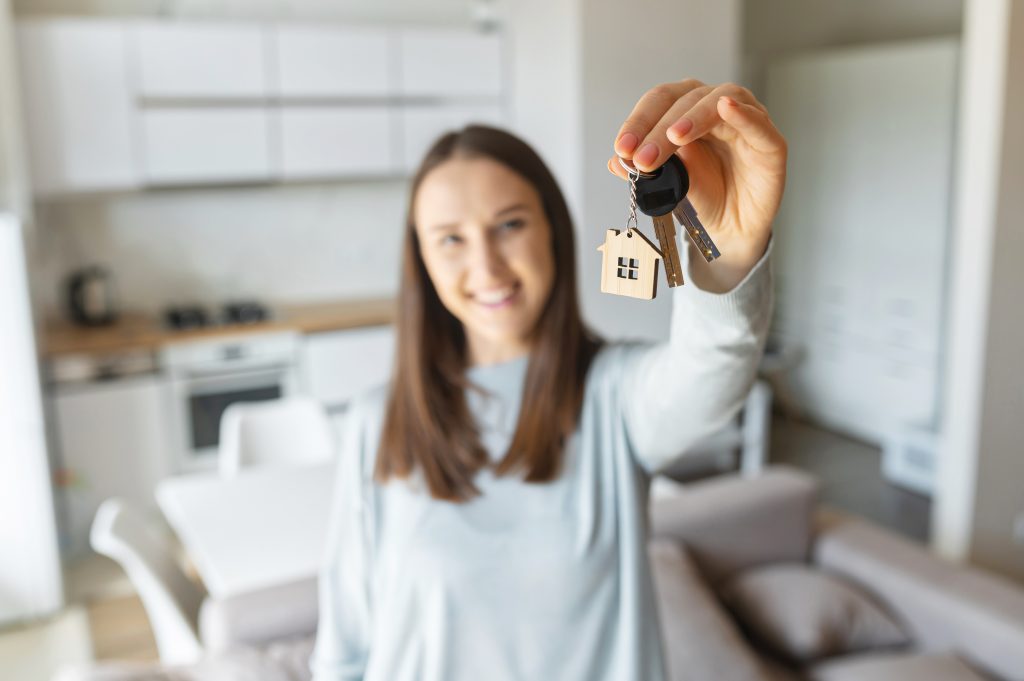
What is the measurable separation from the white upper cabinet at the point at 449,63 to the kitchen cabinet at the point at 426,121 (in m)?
0.06

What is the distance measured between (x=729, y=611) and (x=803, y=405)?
3031mm

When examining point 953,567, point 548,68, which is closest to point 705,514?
point 953,567

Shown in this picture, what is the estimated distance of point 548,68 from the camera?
4223mm

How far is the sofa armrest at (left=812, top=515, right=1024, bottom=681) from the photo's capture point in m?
1.97

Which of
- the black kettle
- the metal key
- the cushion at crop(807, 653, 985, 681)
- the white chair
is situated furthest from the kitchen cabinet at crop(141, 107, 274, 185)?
the metal key

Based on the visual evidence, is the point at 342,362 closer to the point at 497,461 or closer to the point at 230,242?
the point at 230,242

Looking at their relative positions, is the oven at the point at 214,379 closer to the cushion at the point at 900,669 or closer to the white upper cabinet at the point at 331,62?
the white upper cabinet at the point at 331,62

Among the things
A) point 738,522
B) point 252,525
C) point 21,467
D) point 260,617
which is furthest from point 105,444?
point 738,522

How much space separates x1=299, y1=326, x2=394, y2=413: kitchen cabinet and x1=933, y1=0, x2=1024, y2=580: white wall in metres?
2.16

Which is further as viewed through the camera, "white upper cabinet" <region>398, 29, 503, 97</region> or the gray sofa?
"white upper cabinet" <region>398, 29, 503, 97</region>

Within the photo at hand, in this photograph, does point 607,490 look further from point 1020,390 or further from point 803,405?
point 803,405

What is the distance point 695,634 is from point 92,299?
9.72 feet

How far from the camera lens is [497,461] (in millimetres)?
1077

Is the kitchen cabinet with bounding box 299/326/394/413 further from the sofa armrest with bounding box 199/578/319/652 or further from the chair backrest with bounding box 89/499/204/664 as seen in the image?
the sofa armrest with bounding box 199/578/319/652
